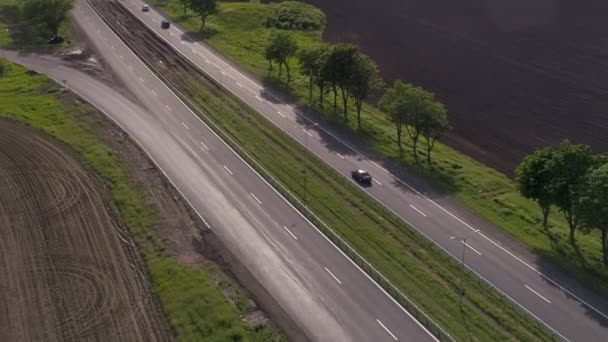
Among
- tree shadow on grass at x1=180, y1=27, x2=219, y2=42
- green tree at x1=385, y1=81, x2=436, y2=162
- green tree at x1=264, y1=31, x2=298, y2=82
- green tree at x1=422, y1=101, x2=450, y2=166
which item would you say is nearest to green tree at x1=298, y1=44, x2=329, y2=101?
green tree at x1=264, y1=31, x2=298, y2=82

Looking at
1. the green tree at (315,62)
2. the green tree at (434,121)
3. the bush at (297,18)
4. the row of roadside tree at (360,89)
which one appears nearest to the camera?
the green tree at (434,121)

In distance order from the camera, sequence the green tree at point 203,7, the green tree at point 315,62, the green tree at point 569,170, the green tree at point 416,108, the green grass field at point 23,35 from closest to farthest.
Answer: the green tree at point 569,170
the green tree at point 416,108
the green tree at point 315,62
the green grass field at point 23,35
the green tree at point 203,7

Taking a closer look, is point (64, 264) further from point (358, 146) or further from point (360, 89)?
point (360, 89)

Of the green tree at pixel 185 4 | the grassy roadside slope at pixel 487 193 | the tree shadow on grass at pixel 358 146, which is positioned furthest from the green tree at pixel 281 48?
the green tree at pixel 185 4

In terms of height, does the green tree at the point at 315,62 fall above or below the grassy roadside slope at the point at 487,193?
above

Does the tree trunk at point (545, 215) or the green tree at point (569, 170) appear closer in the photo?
the green tree at point (569, 170)

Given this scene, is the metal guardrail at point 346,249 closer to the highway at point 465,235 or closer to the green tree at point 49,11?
the highway at point 465,235

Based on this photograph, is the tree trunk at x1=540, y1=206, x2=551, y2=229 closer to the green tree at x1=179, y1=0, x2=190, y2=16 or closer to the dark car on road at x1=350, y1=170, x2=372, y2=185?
the dark car on road at x1=350, y1=170, x2=372, y2=185
